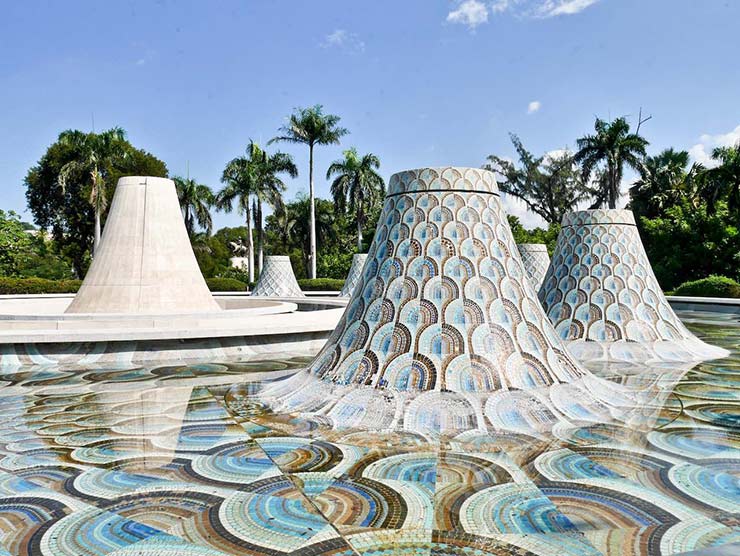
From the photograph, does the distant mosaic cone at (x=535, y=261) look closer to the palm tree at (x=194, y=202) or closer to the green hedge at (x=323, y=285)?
the green hedge at (x=323, y=285)

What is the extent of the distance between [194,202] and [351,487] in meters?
35.2

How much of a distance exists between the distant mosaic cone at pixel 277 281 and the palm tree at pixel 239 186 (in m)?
11.9

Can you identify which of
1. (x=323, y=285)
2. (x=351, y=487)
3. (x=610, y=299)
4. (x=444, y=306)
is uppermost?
(x=444, y=306)

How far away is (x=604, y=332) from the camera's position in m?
7.59

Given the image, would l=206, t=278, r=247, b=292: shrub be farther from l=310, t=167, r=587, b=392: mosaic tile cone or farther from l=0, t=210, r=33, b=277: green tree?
l=310, t=167, r=587, b=392: mosaic tile cone

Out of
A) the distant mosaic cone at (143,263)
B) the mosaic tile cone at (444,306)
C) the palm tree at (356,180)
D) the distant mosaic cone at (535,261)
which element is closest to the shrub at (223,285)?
the palm tree at (356,180)

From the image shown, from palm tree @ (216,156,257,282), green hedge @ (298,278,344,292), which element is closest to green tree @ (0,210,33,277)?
palm tree @ (216,156,257,282)

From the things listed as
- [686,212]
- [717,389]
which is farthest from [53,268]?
[717,389]

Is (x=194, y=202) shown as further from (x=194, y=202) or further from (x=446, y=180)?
(x=446, y=180)

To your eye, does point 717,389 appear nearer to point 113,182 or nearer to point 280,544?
point 280,544

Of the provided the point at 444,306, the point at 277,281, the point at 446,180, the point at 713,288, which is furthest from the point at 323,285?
the point at 444,306

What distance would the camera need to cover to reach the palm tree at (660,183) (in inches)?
1297

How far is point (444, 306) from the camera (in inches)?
180

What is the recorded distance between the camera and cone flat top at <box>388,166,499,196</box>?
4.95 m
